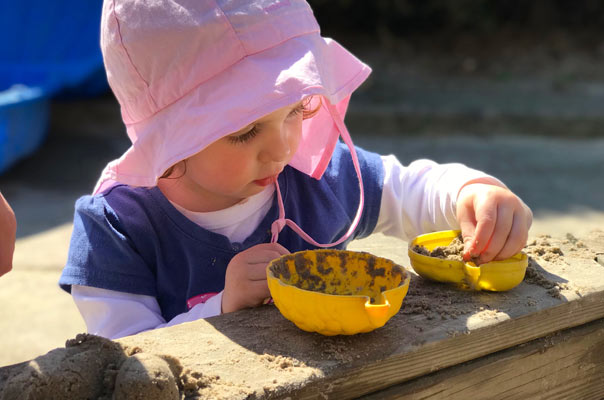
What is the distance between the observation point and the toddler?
3.62 ft

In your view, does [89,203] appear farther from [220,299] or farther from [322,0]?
[322,0]

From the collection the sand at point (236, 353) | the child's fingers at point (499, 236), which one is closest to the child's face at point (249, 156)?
the sand at point (236, 353)

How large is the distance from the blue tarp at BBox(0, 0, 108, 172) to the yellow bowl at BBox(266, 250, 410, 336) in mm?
4312

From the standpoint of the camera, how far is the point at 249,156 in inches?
45.5

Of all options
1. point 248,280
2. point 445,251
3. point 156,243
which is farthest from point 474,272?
point 156,243

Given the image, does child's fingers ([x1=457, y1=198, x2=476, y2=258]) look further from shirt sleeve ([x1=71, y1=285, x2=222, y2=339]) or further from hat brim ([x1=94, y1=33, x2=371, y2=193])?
shirt sleeve ([x1=71, y1=285, x2=222, y2=339])

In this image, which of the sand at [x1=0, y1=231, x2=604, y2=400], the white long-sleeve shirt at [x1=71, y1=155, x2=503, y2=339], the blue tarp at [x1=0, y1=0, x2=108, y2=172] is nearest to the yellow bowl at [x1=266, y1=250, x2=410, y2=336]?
the sand at [x1=0, y1=231, x2=604, y2=400]

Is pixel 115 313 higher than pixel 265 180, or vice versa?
pixel 265 180

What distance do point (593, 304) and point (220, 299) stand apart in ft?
1.90

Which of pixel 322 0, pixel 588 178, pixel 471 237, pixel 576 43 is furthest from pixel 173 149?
pixel 576 43

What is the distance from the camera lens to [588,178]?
423 centimetres

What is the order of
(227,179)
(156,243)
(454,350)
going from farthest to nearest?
(156,243) < (227,179) < (454,350)

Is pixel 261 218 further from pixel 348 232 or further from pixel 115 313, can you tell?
pixel 115 313

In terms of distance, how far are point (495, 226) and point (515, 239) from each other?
4 cm
